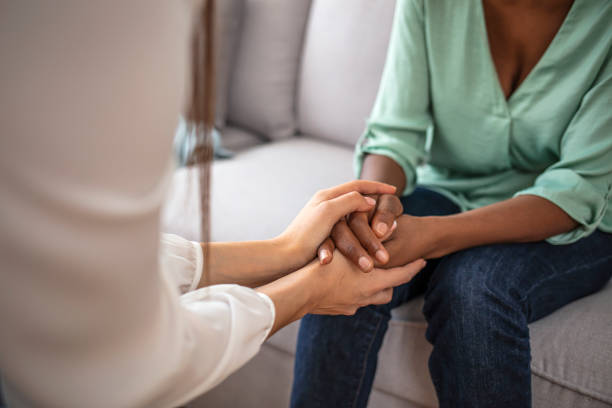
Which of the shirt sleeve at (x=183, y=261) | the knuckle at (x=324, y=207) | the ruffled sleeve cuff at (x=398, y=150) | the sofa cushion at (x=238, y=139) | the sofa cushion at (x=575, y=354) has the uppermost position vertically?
the ruffled sleeve cuff at (x=398, y=150)

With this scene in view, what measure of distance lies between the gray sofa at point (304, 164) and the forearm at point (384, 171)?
23 cm

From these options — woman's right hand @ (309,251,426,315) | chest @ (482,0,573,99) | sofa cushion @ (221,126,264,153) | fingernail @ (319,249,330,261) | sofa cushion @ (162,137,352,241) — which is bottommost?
sofa cushion @ (221,126,264,153)

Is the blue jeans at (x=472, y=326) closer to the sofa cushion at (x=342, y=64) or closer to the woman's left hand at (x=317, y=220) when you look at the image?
the woman's left hand at (x=317, y=220)

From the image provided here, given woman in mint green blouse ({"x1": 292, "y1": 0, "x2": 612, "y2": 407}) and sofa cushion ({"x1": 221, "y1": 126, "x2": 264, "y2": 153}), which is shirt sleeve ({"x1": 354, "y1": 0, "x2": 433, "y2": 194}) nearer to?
woman in mint green blouse ({"x1": 292, "y1": 0, "x2": 612, "y2": 407})

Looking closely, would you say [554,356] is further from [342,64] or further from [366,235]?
[342,64]

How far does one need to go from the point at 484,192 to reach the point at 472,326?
15.0 inches

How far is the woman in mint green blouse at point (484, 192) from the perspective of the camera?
2.29 ft

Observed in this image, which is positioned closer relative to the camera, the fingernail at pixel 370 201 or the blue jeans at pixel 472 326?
the blue jeans at pixel 472 326

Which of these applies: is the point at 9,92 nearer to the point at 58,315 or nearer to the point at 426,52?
the point at 58,315

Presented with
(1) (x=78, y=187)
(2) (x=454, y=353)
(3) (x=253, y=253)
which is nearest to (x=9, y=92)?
(1) (x=78, y=187)

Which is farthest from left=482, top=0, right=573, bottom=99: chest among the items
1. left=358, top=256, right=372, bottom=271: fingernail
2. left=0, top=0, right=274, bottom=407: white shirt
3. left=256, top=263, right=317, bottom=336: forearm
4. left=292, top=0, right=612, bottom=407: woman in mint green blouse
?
left=0, top=0, right=274, bottom=407: white shirt

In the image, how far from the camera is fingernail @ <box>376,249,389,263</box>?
2.41ft

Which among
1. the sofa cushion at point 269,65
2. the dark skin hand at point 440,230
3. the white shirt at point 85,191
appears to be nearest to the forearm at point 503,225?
the dark skin hand at point 440,230

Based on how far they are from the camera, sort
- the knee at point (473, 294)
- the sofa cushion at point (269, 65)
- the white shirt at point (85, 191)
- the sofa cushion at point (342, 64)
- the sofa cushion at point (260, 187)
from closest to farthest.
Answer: the white shirt at point (85, 191) → the knee at point (473, 294) → the sofa cushion at point (260, 187) → the sofa cushion at point (342, 64) → the sofa cushion at point (269, 65)
